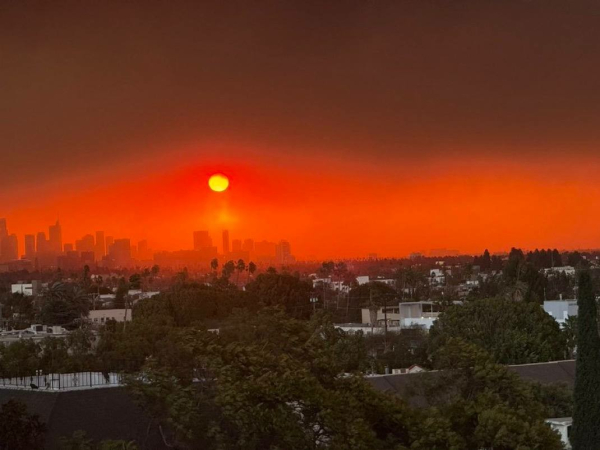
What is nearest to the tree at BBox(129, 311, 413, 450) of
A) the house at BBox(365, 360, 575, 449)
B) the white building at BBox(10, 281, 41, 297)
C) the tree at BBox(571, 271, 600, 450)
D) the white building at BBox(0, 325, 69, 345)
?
the house at BBox(365, 360, 575, 449)

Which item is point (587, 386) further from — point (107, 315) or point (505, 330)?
point (107, 315)

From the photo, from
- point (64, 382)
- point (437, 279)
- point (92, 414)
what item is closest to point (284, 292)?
point (64, 382)

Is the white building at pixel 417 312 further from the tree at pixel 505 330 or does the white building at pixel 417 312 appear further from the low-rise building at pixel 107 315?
the tree at pixel 505 330

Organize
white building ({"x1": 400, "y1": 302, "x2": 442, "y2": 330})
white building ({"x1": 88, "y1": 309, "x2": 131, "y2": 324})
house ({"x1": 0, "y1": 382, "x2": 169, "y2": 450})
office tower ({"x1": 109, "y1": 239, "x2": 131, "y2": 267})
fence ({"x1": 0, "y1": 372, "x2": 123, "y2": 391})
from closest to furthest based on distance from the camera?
1. house ({"x1": 0, "y1": 382, "x2": 169, "y2": 450})
2. fence ({"x1": 0, "y1": 372, "x2": 123, "y2": 391})
3. white building ({"x1": 400, "y1": 302, "x2": 442, "y2": 330})
4. white building ({"x1": 88, "y1": 309, "x2": 131, "y2": 324})
5. office tower ({"x1": 109, "y1": 239, "x2": 131, "y2": 267})

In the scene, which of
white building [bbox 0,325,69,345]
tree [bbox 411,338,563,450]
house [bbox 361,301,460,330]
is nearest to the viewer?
tree [bbox 411,338,563,450]

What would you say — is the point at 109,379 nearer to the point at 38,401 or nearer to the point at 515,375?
the point at 38,401

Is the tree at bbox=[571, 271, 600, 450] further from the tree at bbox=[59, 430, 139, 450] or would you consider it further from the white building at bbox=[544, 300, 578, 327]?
the white building at bbox=[544, 300, 578, 327]
